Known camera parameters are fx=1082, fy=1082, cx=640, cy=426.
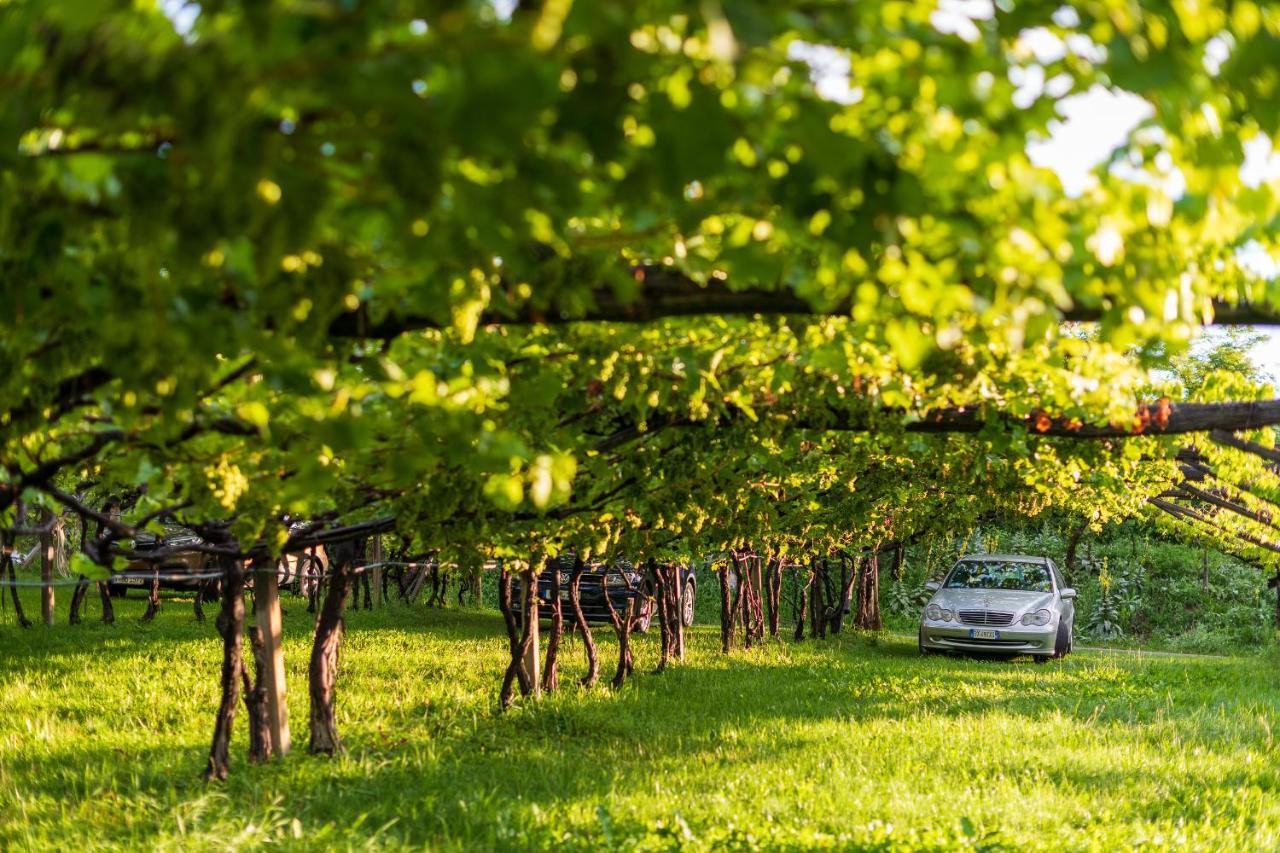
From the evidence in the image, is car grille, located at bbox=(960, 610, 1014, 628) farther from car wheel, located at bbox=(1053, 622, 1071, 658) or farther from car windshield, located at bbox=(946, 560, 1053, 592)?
car windshield, located at bbox=(946, 560, 1053, 592)

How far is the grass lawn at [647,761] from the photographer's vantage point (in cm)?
578

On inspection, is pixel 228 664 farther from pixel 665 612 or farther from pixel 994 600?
pixel 994 600

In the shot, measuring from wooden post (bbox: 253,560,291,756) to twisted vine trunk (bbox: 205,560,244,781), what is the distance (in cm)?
21

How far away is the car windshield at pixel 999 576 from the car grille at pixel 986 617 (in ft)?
3.07

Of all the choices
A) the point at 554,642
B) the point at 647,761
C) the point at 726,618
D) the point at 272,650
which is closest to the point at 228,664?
the point at 272,650

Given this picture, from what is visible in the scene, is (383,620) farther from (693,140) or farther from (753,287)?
(693,140)

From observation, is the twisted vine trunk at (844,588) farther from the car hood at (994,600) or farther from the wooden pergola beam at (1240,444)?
the wooden pergola beam at (1240,444)

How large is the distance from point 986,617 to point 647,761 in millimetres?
10603

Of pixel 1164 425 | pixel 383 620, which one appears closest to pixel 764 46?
pixel 1164 425

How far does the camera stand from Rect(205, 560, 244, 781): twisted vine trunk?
6.78 meters

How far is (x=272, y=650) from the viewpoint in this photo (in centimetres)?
718

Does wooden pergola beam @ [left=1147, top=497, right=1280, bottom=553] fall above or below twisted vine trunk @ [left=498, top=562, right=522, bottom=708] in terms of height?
above

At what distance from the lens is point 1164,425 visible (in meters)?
5.93

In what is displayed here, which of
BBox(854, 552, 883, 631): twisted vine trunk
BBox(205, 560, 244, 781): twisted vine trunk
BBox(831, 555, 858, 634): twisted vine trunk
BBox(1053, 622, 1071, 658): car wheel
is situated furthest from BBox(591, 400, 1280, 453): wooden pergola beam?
BBox(854, 552, 883, 631): twisted vine trunk
